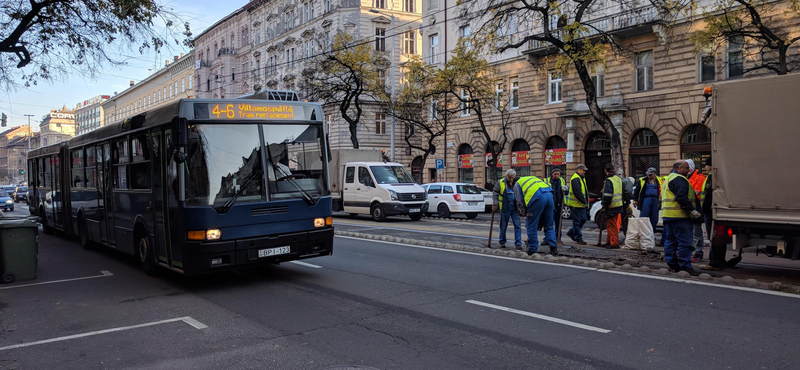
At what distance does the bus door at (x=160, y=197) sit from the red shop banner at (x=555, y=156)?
84.0 feet

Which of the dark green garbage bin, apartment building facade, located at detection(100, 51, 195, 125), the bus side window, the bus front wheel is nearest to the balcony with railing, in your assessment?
the bus side window

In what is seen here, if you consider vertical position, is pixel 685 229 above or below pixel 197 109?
below

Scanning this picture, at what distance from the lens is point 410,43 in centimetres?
5056

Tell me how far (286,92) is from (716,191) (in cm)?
656

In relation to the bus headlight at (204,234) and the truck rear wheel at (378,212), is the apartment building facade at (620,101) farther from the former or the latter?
the bus headlight at (204,234)

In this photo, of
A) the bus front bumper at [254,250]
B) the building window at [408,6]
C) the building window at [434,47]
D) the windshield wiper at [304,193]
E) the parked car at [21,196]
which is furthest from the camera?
the parked car at [21,196]

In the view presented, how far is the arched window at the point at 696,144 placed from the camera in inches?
1013

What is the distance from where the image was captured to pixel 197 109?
26.4 ft

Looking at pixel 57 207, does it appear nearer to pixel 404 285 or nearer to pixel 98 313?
pixel 98 313

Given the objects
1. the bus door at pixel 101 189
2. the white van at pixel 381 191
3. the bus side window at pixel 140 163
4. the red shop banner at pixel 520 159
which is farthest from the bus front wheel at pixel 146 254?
the red shop banner at pixel 520 159

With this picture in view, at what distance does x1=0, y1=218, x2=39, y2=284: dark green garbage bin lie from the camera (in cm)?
933

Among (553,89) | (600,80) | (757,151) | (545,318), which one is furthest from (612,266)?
(553,89)

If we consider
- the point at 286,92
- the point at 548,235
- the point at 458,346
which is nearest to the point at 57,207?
the point at 286,92

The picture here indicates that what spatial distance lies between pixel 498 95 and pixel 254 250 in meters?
27.4
